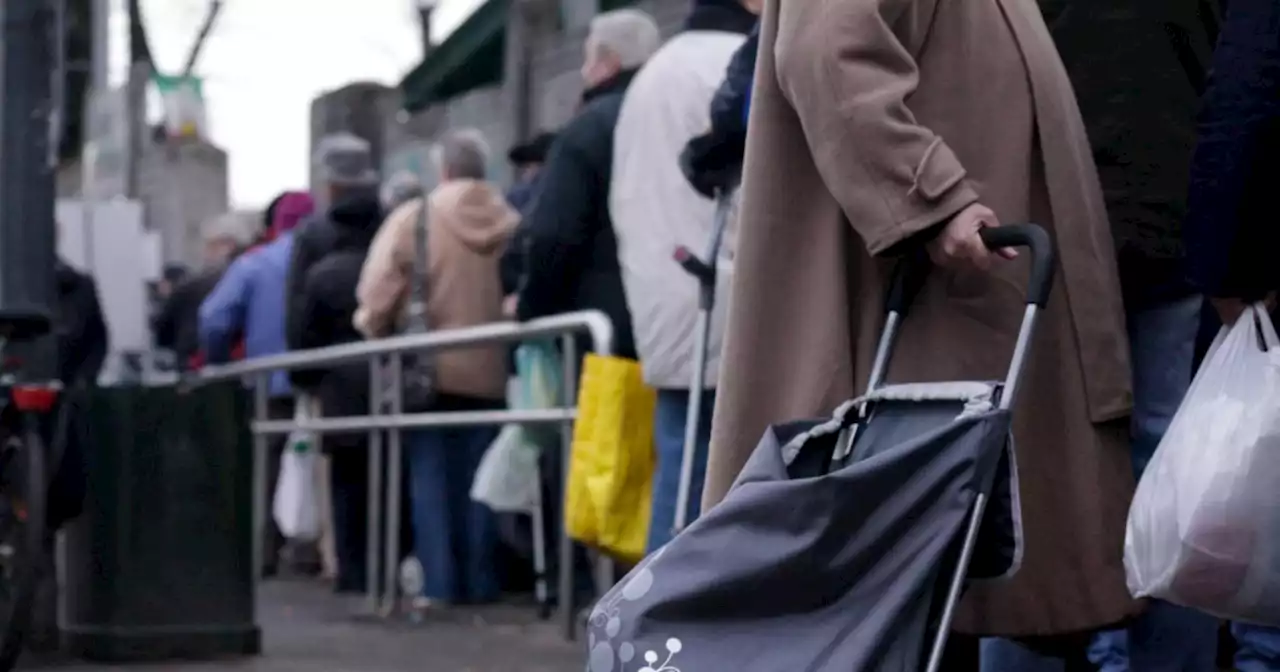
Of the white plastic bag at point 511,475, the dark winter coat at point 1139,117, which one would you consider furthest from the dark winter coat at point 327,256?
the dark winter coat at point 1139,117

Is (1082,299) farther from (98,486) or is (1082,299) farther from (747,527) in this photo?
(98,486)

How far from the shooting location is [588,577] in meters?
9.84

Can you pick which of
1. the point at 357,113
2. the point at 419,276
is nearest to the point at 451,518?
the point at 419,276

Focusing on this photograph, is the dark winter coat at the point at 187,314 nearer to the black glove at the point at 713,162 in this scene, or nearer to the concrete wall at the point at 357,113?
the concrete wall at the point at 357,113

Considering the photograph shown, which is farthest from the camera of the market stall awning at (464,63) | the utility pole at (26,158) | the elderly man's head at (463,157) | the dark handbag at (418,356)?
the market stall awning at (464,63)

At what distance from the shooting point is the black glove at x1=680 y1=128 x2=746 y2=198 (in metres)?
5.90

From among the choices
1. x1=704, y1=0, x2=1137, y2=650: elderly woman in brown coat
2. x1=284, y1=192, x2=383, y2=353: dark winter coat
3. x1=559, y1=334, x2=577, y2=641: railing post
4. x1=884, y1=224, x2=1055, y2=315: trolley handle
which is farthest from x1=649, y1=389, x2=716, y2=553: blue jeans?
x1=284, y1=192, x2=383, y2=353: dark winter coat

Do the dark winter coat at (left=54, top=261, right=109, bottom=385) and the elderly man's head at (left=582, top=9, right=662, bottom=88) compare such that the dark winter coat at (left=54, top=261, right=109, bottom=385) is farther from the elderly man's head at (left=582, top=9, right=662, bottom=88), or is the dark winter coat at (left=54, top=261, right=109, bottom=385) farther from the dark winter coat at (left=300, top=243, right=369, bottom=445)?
the elderly man's head at (left=582, top=9, right=662, bottom=88)

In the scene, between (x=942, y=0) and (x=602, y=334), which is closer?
(x=942, y=0)

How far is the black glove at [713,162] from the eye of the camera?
5.90 metres

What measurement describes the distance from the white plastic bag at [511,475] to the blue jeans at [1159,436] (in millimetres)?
4379

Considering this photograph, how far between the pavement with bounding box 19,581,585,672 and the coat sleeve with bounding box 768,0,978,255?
3789mm

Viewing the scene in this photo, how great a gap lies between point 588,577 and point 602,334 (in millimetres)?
2544

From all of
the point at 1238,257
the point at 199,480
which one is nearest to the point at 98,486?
the point at 199,480
